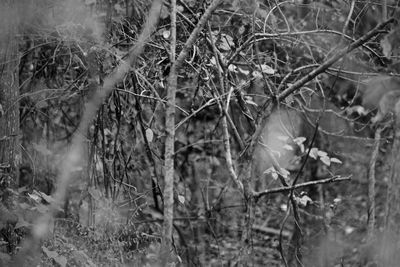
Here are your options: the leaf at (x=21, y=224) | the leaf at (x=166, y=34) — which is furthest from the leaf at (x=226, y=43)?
the leaf at (x=21, y=224)

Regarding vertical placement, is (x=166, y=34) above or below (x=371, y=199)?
above

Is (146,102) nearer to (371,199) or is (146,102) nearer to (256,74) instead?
(256,74)

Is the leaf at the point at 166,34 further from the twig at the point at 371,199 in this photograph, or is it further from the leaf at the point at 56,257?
the twig at the point at 371,199

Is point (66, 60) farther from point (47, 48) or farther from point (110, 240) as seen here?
point (110, 240)

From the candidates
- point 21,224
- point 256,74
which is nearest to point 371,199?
point 256,74

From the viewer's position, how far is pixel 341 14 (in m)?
5.70

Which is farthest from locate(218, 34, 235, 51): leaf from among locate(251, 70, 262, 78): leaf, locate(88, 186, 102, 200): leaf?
locate(88, 186, 102, 200): leaf

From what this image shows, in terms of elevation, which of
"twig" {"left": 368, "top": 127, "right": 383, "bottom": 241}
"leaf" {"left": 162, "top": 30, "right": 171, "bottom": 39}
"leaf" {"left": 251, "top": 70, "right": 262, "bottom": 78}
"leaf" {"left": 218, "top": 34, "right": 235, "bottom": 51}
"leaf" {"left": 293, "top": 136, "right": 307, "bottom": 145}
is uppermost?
"leaf" {"left": 162, "top": 30, "right": 171, "bottom": 39}

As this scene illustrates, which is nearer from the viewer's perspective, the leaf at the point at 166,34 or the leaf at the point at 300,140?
the leaf at the point at 166,34

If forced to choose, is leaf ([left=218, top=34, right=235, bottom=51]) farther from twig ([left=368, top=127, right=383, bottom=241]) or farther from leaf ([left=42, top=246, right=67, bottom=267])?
twig ([left=368, top=127, right=383, bottom=241])

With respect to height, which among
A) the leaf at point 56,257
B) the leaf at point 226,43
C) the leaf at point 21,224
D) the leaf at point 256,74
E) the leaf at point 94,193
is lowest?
the leaf at point 56,257

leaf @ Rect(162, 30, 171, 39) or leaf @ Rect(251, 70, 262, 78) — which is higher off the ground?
leaf @ Rect(162, 30, 171, 39)

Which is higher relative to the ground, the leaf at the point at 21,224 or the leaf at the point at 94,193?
the leaf at the point at 21,224

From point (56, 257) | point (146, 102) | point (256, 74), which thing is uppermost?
point (256, 74)
